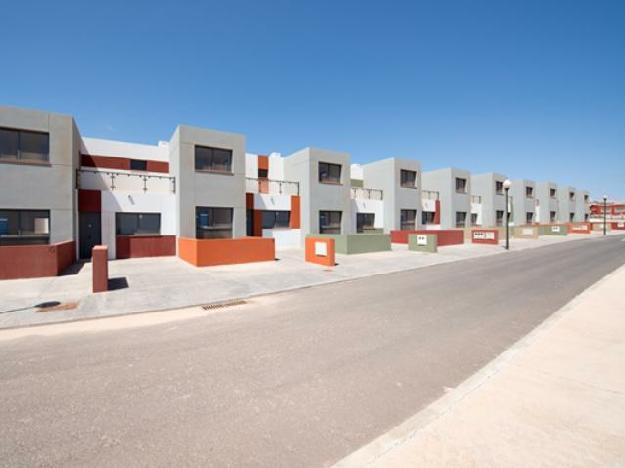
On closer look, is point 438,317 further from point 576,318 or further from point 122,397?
point 122,397

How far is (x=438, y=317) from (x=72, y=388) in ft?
23.2

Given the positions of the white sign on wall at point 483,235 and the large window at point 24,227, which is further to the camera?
the white sign on wall at point 483,235

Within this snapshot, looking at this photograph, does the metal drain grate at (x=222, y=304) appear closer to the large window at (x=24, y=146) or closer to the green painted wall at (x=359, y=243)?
the green painted wall at (x=359, y=243)

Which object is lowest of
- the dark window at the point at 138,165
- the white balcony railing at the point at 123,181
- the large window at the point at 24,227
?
the large window at the point at 24,227

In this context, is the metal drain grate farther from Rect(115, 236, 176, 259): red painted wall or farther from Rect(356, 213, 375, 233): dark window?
Rect(356, 213, 375, 233): dark window

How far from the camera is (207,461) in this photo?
2.80 m

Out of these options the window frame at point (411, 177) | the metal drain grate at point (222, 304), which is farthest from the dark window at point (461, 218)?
the metal drain grate at point (222, 304)

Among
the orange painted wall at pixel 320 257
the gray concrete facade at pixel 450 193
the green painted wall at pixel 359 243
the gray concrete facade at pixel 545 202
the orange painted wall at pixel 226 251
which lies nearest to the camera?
the orange painted wall at pixel 226 251

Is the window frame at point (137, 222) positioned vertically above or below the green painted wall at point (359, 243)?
above

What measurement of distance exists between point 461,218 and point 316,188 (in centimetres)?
2442

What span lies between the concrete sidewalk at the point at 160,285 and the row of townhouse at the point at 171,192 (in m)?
2.99

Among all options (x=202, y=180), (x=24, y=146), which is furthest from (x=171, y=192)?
(x=24, y=146)

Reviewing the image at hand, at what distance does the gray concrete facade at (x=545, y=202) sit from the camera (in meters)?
56.0

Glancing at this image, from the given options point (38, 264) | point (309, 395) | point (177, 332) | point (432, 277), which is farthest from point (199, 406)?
point (38, 264)
